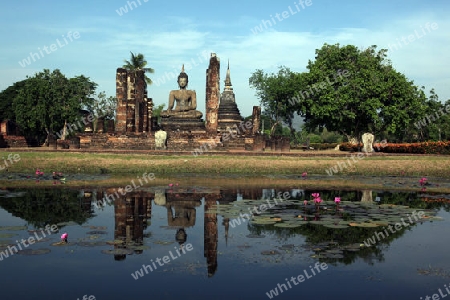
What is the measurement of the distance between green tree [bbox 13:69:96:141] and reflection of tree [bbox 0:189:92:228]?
4122 centimetres

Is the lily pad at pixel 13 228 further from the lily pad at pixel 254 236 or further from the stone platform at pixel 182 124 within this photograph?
the stone platform at pixel 182 124

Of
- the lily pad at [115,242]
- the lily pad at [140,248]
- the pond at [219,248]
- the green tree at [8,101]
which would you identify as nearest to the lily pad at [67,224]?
the pond at [219,248]

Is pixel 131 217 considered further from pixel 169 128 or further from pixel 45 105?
pixel 45 105

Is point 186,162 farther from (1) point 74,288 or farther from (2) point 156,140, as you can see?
(1) point 74,288

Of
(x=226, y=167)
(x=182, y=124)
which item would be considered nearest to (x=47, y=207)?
(x=226, y=167)

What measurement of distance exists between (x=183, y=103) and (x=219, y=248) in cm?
2811

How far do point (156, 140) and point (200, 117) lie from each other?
26.8 ft

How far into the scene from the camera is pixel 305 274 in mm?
6555

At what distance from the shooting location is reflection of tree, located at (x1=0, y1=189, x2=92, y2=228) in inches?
402

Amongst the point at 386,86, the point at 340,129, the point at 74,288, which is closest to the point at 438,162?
the point at 74,288

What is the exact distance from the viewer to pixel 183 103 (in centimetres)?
3553

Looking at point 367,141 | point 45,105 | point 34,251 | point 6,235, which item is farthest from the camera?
point 45,105

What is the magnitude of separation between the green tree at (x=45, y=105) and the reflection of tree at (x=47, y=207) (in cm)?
4122

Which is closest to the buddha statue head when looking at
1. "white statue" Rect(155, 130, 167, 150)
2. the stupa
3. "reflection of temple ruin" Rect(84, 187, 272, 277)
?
the stupa
